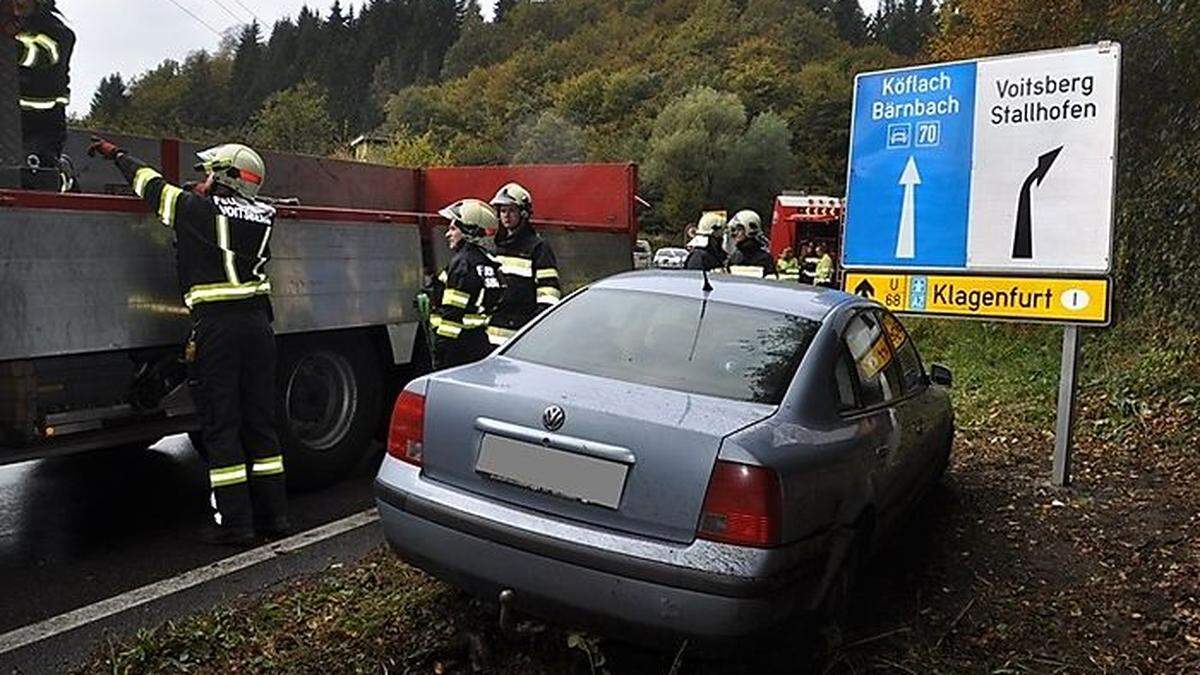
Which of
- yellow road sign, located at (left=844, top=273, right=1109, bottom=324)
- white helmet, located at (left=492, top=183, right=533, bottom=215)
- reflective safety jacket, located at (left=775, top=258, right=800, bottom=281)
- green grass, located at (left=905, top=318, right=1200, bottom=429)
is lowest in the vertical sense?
green grass, located at (left=905, top=318, right=1200, bottom=429)

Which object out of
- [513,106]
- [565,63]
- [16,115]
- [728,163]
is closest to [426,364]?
[16,115]

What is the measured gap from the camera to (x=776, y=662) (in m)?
3.39

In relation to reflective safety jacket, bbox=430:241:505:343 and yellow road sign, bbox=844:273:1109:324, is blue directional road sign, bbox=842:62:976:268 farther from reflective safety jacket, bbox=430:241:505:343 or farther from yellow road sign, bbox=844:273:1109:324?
reflective safety jacket, bbox=430:241:505:343

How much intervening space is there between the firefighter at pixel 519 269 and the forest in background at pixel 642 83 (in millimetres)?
6389

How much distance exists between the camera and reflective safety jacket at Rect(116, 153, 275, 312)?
4.53 metres

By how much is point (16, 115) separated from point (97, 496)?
203 cm

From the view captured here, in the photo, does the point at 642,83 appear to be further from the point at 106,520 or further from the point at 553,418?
the point at 553,418

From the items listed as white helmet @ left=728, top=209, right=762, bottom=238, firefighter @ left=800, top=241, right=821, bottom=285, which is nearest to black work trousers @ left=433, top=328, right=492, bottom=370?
white helmet @ left=728, top=209, right=762, bottom=238

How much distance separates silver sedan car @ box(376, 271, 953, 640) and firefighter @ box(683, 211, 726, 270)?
195 inches

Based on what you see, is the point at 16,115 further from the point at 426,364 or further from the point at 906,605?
the point at 906,605

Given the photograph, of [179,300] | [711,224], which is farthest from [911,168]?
[179,300]

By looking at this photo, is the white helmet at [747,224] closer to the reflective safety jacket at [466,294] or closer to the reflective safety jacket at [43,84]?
the reflective safety jacket at [466,294]

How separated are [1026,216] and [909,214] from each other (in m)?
0.69

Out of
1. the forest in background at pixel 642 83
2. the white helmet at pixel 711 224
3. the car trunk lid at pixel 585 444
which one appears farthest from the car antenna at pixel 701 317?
the forest in background at pixel 642 83
